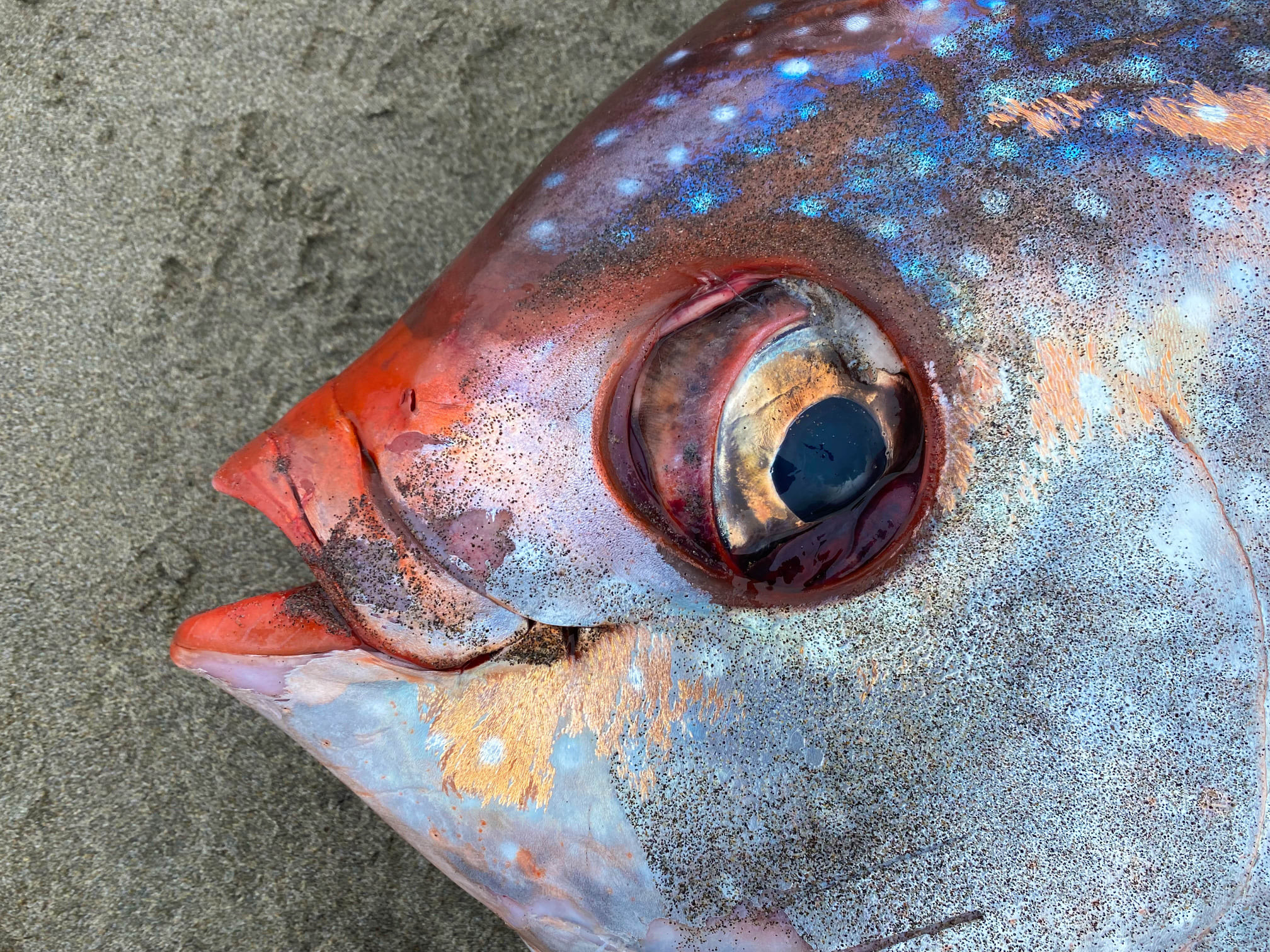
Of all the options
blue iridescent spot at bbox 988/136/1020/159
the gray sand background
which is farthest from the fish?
the gray sand background

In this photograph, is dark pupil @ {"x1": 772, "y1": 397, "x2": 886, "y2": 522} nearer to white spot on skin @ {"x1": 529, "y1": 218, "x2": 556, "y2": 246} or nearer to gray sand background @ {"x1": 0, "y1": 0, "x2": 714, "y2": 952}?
white spot on skin @ {"x1": 529, "y1": 218, "x2": 556, "y2": 246}

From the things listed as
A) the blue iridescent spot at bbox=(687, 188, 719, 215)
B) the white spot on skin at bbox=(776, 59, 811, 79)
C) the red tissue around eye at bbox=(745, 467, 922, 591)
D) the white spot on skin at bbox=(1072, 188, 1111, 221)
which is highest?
the white spot on skin at bbox=(776, 59, 811, 79)

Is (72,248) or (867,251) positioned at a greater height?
(72,248)

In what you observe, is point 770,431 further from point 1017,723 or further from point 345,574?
point 345,574

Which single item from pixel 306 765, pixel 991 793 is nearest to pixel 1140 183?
pixel 991 793

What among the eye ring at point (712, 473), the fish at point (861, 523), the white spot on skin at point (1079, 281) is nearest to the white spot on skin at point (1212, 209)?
the fish at point (861, 523)

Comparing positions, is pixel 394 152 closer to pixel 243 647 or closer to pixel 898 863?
pixel 243 647

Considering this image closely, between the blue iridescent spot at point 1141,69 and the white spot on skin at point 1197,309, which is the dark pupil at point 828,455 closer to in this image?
the white spot on skin at point 1197,309
